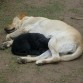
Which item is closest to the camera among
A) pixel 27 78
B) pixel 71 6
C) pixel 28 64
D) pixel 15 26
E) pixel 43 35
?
pixel 27 78

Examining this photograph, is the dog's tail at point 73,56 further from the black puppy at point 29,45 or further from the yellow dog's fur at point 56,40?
the black puppy at point 29,45

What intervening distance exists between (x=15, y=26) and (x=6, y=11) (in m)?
1.92

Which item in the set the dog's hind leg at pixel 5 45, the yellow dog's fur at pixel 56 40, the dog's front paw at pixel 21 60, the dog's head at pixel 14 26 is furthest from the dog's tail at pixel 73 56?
the dog's head at pixel 14 26

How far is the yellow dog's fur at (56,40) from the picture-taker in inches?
259

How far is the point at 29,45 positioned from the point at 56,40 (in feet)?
1.91

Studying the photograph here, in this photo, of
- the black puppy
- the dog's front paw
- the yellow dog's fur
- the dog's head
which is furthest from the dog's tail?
the dog's head

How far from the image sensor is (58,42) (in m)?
6.80

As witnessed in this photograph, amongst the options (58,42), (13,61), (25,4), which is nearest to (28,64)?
(13,61)

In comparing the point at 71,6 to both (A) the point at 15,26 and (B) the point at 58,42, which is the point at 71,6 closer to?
(A) the point at 15,26

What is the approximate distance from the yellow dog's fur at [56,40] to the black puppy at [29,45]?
15 centimetres

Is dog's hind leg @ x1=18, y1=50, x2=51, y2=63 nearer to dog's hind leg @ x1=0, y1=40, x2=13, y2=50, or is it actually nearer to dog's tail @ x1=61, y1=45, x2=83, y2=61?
dog's tail @ x1=61, y1=45, x2=83, y2=61

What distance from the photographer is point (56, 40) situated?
6.84 metres

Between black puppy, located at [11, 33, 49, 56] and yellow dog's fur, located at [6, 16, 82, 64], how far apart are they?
0.15m

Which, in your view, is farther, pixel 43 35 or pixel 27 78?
pixel 43 35
